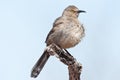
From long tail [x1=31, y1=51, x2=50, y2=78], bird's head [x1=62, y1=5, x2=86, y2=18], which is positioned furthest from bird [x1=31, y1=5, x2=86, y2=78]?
long tail [x1=31, y1=51, x2=50, y2=78]

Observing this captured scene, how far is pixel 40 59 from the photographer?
5.19 meters

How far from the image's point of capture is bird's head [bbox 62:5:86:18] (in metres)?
7.14

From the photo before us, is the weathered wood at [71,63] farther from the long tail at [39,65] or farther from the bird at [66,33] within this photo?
the bird at [66,33]

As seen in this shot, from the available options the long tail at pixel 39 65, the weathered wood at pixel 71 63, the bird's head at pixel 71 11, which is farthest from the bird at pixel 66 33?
the weathered wood at pixel 71 63

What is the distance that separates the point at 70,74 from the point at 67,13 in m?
3.91

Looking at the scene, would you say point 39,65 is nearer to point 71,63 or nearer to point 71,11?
point 71,63

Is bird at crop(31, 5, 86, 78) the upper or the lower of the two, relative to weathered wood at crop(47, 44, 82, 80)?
lower

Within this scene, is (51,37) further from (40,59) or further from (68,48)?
(40,59)

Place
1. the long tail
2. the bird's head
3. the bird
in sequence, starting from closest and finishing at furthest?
the long tail
the bird
the bird's head

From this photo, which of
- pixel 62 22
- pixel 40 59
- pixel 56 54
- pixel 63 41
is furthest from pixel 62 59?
pixel 62 22

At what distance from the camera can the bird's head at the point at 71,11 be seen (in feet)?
23.4

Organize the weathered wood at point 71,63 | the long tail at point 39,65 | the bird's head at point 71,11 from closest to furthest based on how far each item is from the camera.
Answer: the weathered wood at point 71,63
the long tail at point 39,65
the bird's head at point 71,11

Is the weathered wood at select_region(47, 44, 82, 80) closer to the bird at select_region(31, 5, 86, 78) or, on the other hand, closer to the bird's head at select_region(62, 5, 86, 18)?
the bird at select_region(31, 5, 86, 78)

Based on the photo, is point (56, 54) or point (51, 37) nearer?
point (56, 54)
